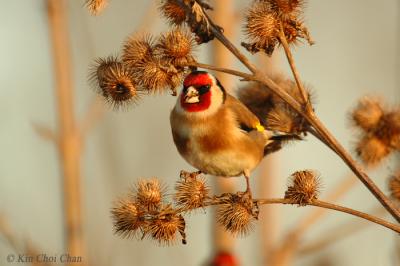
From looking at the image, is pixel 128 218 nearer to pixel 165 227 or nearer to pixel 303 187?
pixel 165 227

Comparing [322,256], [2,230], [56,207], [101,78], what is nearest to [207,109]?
[101,78]

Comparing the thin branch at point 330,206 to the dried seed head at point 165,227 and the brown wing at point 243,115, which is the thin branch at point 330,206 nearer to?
the dried seed head at point 165,227

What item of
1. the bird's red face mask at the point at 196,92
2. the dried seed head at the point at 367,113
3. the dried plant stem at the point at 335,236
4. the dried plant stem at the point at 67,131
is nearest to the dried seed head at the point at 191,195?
the bird's red face mask at the point at 196,92

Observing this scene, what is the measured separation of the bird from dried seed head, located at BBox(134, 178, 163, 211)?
0.46m

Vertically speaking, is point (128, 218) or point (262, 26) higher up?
point (262, 26)

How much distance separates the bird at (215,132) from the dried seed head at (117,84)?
0.35 metres

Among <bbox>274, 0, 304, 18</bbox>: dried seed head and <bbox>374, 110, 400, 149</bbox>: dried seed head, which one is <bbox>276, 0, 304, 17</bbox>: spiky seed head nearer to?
<bbox>274, 0, 304, 18</bbox>: dried seed head

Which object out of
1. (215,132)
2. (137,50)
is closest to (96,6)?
(137,50)

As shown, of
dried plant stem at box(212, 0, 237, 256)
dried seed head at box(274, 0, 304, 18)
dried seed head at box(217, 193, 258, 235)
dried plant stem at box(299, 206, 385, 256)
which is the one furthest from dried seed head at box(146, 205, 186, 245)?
dried plant stem at box(299, 206, 385, 256)

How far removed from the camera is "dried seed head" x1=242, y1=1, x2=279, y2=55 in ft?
5.87

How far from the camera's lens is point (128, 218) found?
1768mm

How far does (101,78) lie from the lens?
6.26 ft

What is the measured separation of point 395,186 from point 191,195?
59 centimetres

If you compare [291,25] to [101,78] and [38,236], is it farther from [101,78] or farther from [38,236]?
[38,236]
